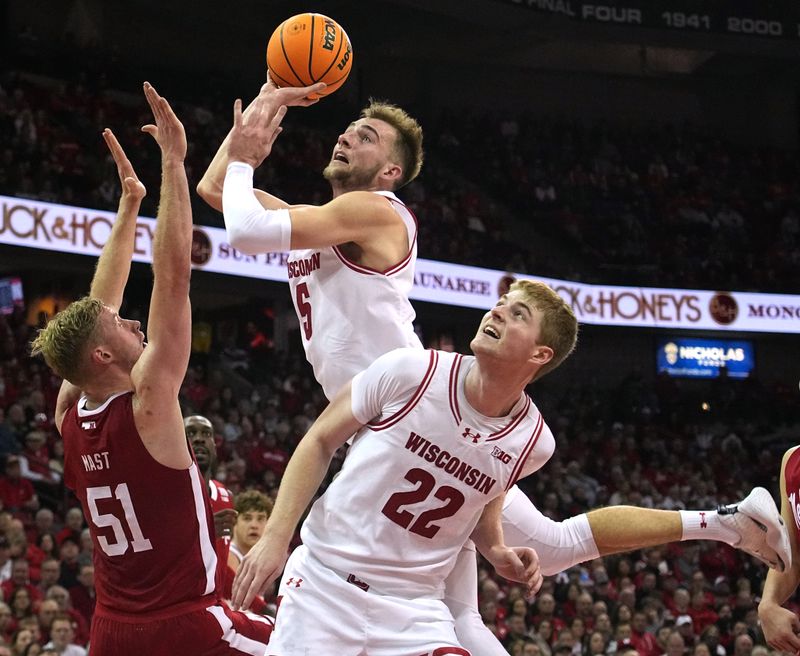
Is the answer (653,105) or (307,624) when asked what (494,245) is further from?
(307,624)

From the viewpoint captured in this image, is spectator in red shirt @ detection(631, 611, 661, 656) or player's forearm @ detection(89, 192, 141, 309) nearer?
player's forearm @ detection(89, 192, 141, 309)

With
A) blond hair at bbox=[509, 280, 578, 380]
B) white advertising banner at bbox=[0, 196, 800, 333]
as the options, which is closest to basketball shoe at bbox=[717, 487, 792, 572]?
blond hair at bbox=[509, 280, 578, 380]

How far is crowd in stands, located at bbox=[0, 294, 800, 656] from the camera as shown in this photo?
9617mm

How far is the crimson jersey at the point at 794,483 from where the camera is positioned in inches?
182

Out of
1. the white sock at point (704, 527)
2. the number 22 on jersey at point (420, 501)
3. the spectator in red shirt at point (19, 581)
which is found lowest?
the spectator in red shirt at point (19, 581)

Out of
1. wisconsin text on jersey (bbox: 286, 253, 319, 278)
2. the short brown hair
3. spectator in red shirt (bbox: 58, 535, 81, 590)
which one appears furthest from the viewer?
spectator in red shirt (bbox: 58, 535, 81, 590)

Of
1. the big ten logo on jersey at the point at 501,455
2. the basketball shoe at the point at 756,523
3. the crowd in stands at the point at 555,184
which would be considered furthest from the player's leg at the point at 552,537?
the crowd in stands at the point at 555,184

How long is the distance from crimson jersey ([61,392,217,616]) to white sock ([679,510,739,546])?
1778 millimetres

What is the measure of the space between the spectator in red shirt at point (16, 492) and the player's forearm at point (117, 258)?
6807 mm

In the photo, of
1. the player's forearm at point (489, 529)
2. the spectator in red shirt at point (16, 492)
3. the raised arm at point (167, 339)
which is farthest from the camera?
the spectator in red shirt at point (16, 492)

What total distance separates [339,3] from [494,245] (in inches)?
226

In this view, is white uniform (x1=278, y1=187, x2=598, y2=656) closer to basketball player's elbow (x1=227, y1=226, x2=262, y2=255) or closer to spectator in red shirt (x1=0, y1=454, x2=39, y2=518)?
basketball player's elbow (x1=227, y1=226, x2=262, y2=255)

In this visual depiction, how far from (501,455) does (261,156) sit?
1.39 metres

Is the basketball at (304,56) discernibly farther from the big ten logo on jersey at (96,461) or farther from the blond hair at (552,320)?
the big ten logo on jersey at (96,461)
